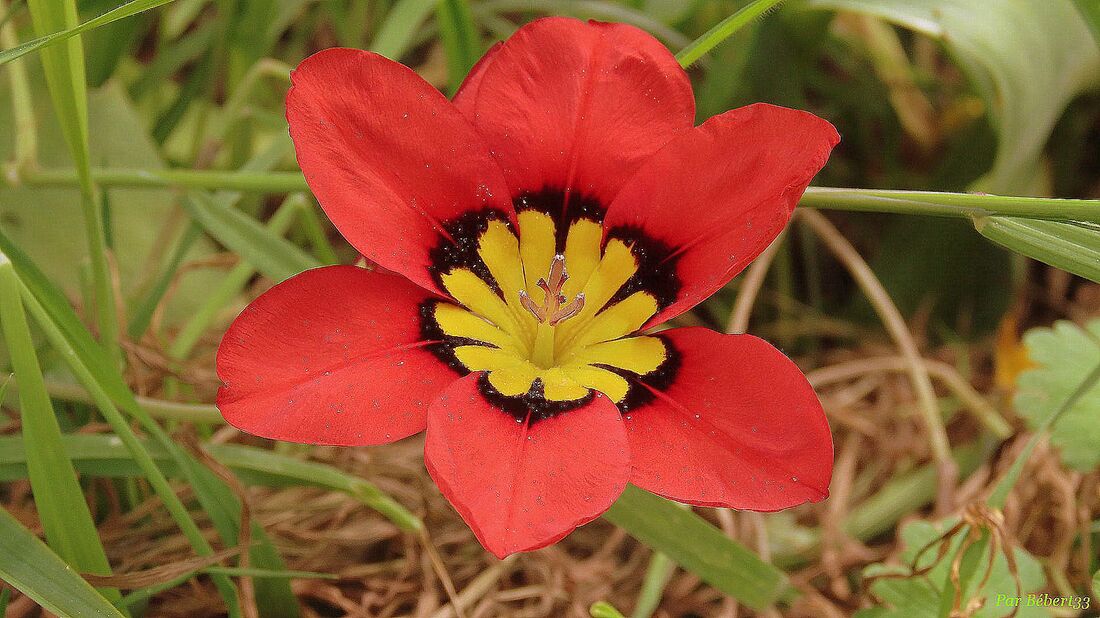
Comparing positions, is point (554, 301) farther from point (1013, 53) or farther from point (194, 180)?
point (1013, 53)

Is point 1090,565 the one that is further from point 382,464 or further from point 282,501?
point 282,501

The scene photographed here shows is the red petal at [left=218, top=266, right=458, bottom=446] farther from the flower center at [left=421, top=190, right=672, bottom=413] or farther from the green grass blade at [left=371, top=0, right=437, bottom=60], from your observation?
the green grass blade at [left=371, top=0, right=437, bottom=60]

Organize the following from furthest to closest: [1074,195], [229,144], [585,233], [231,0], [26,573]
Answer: [1074,195]
[229,144]
[231,0]
[585,233]
[26,573]

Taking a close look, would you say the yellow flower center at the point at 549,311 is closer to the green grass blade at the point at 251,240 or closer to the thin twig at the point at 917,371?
the green grass blade at the point at 251,240

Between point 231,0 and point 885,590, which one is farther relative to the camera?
point 231,0

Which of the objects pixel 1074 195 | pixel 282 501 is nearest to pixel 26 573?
pixel 282 501

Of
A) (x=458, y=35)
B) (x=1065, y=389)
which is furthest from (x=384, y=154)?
(x=1065, y=389)

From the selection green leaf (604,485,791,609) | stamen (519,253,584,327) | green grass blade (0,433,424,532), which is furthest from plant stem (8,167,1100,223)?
green grass blade (0,433,424,532)
